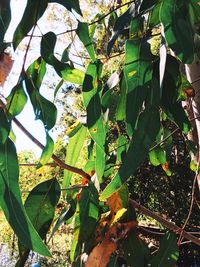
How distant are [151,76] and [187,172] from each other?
340 cm

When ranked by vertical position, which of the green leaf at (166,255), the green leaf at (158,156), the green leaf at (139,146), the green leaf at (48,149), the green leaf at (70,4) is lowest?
the green leaf at (166,255)

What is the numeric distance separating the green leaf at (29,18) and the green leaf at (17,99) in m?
0.06

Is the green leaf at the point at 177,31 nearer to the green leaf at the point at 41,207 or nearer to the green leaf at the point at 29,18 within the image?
the green leaf at the point at 29,18

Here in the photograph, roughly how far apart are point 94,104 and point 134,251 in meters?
0.23

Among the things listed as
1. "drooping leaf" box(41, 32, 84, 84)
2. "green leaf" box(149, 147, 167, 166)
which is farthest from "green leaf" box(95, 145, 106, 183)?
"green leaf" box(149, 147, 167, 166)

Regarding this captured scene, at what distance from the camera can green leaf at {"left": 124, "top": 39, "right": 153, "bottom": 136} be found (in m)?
0.45

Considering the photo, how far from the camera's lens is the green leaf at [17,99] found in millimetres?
485

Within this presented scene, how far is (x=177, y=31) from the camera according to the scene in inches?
16.9

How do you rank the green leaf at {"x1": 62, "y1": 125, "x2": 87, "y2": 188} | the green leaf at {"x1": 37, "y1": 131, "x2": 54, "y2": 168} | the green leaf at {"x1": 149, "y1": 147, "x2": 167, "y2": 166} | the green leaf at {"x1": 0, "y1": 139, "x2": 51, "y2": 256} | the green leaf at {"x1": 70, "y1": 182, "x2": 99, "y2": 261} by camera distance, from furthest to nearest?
the green leaf at {"x1": 149, "y1": 147, "x2": 167, "y2": 166} → the green leaf at {"x1": 62, "y1": 125, "x2": 87, "y2": 188} → the green leaf at {"x1": 70, "y1": 182, "x2": 99, "y2": 261} → the green leaf at {"x1": 37, "y1": 131, "x2": 54, "y2": 168} → the green leaf at {"x1": 0, "y1": 139, "x2": 51, "y2": 256}

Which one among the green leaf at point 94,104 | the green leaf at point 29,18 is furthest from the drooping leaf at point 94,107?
the green leaf at point 29,18

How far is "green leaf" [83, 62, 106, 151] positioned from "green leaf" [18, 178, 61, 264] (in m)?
0.11

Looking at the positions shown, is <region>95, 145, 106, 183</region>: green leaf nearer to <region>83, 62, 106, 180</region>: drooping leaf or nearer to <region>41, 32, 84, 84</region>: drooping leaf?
<region>83, 62, 106, 180</region>: drooping leaf

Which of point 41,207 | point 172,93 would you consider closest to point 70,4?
point 172,93

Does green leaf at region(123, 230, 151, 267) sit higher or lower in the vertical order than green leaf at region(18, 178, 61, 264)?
lower
